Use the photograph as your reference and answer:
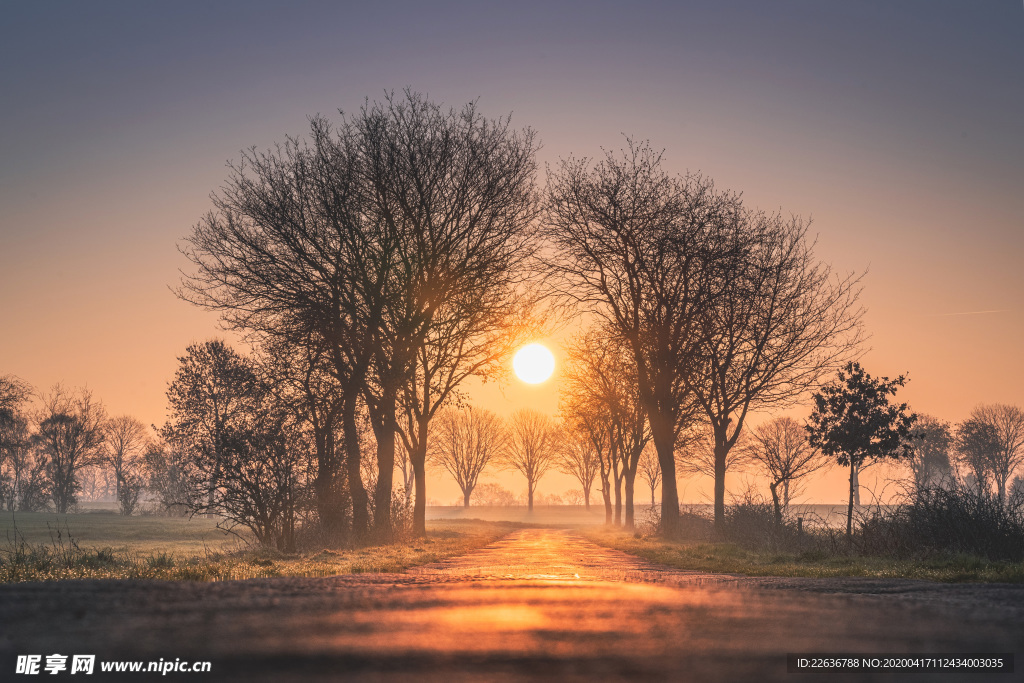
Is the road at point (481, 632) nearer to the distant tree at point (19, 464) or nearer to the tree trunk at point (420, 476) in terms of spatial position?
the tree trunk at point (420, 476)

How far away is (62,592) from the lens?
2.60 m

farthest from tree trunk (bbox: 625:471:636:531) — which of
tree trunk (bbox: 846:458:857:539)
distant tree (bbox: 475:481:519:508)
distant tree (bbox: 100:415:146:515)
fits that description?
distant tree (bbox: 475:481:519:508)

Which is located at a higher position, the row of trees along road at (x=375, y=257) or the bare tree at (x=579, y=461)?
the row of trees along road at (x=375, y=257)

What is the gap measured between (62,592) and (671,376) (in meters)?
23.7

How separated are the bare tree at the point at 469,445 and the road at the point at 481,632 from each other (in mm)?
71383

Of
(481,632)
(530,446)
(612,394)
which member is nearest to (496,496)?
(530,446)

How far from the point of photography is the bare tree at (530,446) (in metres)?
74.4

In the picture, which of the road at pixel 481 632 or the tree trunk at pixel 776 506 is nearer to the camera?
the road at pixel 481 632

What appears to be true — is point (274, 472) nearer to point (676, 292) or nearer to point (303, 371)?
point (303, 371)

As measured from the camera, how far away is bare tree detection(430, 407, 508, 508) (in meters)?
74.1

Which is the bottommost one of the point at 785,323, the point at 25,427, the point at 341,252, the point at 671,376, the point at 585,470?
the point at 585,470

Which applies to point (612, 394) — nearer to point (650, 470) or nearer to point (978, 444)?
point (650, 470)

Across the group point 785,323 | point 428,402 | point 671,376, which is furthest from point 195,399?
point 785,323

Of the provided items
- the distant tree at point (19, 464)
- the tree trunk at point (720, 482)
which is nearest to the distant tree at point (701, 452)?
the tree trunk at point (720, 482)
